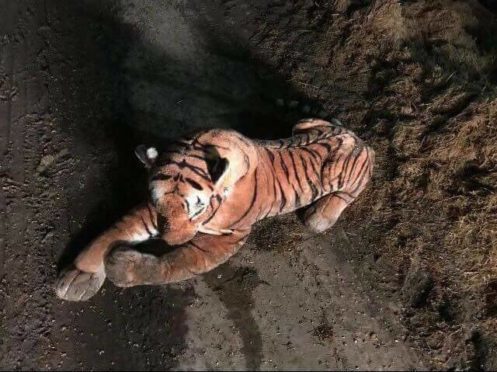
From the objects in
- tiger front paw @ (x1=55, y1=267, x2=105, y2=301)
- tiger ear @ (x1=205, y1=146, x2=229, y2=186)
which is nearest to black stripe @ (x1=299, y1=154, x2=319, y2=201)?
tiger ear @ (x1=205, y1=146, x2=229, y2=186)

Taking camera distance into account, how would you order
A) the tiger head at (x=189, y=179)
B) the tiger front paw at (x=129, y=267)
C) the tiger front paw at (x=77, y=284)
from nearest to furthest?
the tiger head at (x=189, y=179)
the tiger front paw at (x=129, y=267)
the tiger front paw at (x=77, y=284)

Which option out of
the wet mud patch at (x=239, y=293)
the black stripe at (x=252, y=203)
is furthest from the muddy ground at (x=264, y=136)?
the black stripe at (x=252, y=203)

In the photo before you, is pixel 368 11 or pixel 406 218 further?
pixel 368 11

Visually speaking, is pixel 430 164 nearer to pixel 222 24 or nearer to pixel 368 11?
pixel 368 11

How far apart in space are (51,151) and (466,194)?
12.4ft

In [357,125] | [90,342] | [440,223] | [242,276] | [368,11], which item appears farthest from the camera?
[368,11]

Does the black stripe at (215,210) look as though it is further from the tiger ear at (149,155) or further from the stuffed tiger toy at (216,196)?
the tiger ear at (149,155)

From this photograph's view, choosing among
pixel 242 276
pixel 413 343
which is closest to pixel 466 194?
pixel 413 343

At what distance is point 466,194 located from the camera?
5039mm

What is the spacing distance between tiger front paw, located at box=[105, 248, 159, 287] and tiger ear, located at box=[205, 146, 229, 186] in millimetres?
945

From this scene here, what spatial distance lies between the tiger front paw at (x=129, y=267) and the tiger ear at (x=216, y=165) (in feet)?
3.10

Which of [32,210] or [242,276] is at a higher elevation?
[32,210]

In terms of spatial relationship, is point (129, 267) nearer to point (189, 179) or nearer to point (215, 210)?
point (215, 210)

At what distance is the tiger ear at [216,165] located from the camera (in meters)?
3.46
